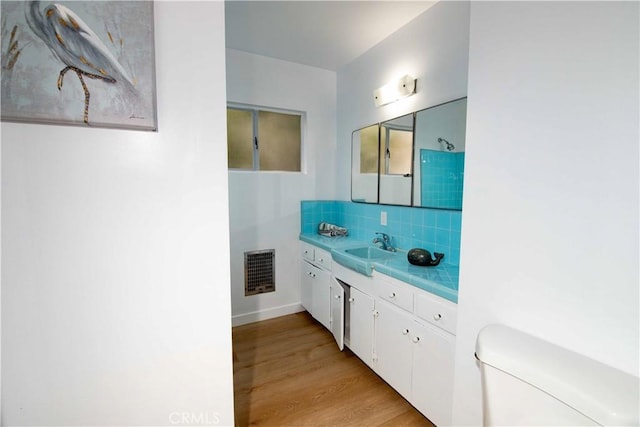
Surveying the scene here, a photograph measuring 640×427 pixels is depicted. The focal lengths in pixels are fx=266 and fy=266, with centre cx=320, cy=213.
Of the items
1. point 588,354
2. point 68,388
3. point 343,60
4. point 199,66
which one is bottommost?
point 68,388

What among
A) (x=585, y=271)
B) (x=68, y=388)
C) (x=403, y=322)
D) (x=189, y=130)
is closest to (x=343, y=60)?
(x=189, y=130)

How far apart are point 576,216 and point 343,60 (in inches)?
104

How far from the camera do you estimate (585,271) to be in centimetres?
76

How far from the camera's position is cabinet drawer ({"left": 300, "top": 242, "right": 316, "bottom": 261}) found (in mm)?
2746

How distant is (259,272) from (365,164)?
159 centimetres

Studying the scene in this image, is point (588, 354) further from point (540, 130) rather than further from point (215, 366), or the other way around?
point (215, 366)

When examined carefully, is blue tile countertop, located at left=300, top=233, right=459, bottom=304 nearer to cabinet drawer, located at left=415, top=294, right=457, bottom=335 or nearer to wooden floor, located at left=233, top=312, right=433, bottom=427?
cabinet drawer, located at left=415, top=294, right=457, bottom=335

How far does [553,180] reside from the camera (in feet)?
2.68

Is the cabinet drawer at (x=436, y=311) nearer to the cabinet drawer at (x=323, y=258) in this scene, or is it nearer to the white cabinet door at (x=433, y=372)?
the white cabinet door at (x=433, y=372)

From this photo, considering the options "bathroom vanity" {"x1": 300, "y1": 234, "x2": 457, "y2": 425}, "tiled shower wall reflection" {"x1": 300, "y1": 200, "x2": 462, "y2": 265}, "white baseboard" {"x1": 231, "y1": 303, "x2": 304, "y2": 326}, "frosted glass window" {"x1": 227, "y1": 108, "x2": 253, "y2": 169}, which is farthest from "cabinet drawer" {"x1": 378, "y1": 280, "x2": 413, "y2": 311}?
"frosted glass window" {"x1": 227, "y1": 108, "x2": 253, "y2": 169}

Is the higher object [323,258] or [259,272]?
[323,258]

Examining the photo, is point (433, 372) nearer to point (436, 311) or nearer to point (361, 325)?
point (436, 311)

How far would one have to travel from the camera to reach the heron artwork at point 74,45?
809mm

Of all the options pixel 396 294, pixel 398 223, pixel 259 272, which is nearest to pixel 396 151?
pixel 398 223
